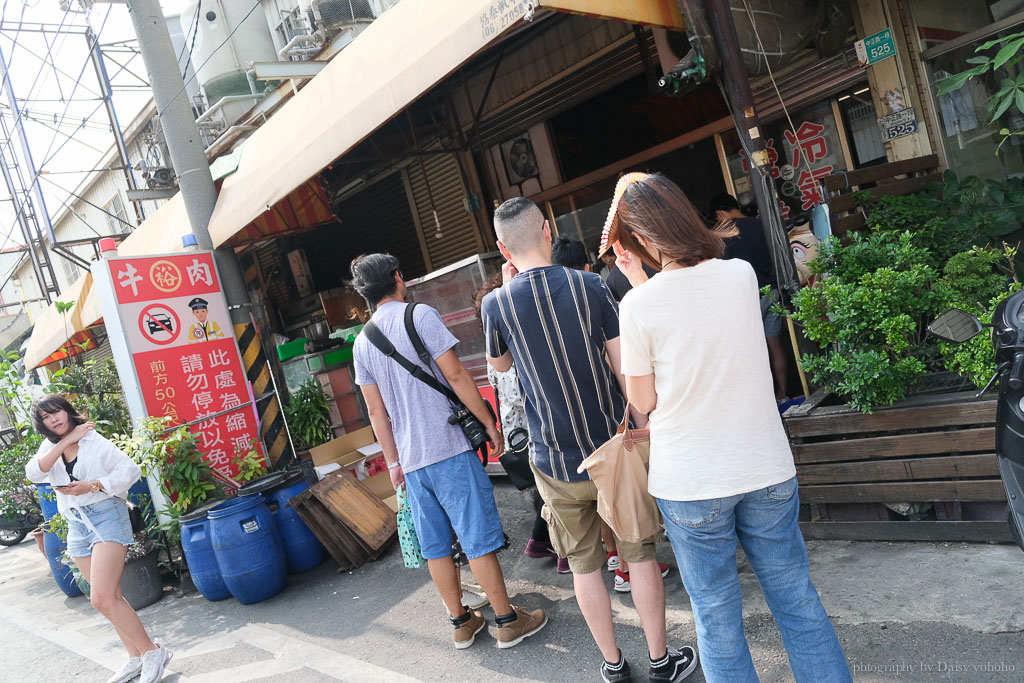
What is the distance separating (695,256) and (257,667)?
3.77m

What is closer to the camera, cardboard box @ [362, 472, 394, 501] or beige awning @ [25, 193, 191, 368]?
cardboard box @ [362, 472, 394, 501]

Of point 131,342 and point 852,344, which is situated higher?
point 131,342

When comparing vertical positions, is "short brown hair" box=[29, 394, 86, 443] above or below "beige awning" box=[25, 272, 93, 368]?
below

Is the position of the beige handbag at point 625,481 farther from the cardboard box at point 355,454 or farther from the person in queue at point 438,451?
the cardboard box at point 355,454

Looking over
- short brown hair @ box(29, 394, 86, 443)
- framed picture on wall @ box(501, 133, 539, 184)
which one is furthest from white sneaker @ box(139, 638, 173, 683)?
framed picture on wall @ box(501, 133, 539, 184)

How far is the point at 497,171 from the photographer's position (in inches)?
363

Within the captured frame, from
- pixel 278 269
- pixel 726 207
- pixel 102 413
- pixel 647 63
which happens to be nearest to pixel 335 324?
pixel 278 269

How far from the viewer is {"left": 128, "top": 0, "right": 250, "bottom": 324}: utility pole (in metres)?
7.00

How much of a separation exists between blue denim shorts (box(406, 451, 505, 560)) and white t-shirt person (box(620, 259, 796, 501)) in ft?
5.70

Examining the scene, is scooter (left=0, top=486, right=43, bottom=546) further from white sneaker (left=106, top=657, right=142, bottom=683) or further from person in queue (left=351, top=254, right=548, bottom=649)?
person in queue (left=351, top=254, right=548, bottom=649)

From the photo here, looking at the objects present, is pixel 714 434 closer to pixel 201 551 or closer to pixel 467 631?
pixel 467 631

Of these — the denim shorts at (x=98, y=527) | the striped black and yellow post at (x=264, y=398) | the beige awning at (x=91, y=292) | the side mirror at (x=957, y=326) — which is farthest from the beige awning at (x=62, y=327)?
the side mirror at (x=957, y=326)

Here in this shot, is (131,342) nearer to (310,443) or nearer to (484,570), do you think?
(310,443)

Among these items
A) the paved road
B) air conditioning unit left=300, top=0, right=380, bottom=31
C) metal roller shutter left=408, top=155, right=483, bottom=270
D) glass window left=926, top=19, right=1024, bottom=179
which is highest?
air conditioning unit left=300, top=0, right=380, bottom=31
